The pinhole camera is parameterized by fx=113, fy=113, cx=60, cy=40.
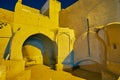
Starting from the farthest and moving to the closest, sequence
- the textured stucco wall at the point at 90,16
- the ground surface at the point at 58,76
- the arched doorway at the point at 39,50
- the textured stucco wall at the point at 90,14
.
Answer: the arched doorway at the point at 39,50 → the textured stucco wall at the point at 90,14 → the textured stucco wall at the point at 90,16 → the ground surface at the point at 58,76

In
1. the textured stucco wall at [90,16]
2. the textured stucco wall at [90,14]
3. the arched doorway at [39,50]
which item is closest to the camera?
the textured stucco wall at [90,16]

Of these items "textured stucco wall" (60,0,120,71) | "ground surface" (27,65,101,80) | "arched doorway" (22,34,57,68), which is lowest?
"ground surface" (27,65,101,80)

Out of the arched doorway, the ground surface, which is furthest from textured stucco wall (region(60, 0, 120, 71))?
the arched doorway

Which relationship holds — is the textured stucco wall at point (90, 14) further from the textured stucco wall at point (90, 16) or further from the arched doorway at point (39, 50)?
the arched doorway at point (39, 50)

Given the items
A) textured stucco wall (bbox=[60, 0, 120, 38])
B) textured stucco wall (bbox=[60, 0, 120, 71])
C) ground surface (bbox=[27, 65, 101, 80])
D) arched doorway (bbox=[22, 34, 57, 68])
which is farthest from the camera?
arched doorway (bbox=[22, 34, 57, 68])

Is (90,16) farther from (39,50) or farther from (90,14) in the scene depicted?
(39,50)

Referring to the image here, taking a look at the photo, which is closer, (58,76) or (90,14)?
(58,76)

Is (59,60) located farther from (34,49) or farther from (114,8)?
(114,8)

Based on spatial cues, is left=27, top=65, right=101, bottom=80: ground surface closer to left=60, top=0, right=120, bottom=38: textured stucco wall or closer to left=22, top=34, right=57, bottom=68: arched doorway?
left=22, top=34, right=57, bottom=68: arched doorway

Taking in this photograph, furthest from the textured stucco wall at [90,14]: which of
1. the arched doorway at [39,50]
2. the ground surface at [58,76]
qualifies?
the ground surface at [58,76]

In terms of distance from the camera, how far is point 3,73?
17.7 ft

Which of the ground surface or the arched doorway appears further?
the arched doorway

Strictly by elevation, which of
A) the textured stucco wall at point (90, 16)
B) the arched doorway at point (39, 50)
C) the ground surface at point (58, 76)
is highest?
the textured stucco wall at point (90, 16)

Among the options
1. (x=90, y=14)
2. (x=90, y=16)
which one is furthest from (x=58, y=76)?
(x=90, y=14)
